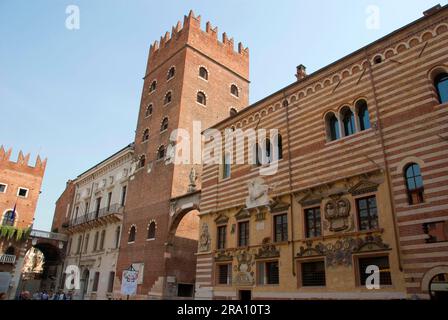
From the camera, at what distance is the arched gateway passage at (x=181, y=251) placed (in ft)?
74.2

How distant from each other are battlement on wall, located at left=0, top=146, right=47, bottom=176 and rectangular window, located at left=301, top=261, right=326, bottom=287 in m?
38.7

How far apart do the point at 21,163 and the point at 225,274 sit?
3469 centimetres

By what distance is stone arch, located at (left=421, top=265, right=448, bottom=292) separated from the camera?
10000 millimetres

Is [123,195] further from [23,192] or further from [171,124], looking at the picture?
[23,192]

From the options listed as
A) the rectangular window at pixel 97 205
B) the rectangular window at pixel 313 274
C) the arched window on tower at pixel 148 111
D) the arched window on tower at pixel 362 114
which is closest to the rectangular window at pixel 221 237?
the rectangular window at pixel 313 274

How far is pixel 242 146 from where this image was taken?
18.5m

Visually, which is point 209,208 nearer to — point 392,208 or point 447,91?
point 392,208

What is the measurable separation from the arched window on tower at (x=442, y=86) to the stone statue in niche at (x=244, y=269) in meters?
9.83

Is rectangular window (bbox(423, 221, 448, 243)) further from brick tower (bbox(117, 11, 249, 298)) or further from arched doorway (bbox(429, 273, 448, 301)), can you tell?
brick tower (bbox(117, 11, 249, 298))

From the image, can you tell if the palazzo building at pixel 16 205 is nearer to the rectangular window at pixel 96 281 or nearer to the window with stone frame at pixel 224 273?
the rectangular window at pixel 96 281

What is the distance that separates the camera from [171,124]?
89.9ft

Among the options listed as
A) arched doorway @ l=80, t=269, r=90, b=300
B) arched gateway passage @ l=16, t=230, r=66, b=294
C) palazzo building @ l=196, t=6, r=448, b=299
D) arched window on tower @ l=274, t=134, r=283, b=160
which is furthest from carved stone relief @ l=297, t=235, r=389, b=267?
arched gateway passage @ l=16, t=230, r=66, b=294

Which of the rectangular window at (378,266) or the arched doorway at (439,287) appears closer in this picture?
the arched doorway at (439,287)

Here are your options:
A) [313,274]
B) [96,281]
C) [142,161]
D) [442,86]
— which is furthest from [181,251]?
[442,86]
